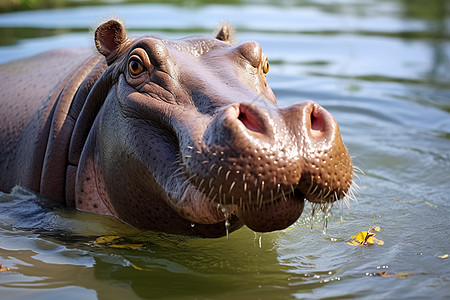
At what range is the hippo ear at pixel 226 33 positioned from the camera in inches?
218

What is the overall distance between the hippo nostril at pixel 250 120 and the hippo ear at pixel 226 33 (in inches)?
75.7

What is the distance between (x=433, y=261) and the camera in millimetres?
4465

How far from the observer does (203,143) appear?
3.85 meters

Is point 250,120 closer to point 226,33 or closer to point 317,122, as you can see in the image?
point 317,122

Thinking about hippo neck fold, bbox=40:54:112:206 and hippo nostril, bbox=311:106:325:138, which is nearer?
hippo nostril, bbox=311:106:325:138

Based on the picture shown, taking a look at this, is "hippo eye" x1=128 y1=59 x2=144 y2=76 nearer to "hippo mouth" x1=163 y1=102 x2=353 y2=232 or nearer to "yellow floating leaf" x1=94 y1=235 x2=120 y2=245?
"hippo mouth" x1=163 y1=102 x2=353 y2=232

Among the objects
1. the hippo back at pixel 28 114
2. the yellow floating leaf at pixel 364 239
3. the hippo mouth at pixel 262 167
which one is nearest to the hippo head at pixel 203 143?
the hippo mouth at pixel 262 167

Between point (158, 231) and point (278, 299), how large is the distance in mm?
1245

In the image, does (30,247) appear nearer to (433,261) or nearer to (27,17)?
(433,261)

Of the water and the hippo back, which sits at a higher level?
the hippo back

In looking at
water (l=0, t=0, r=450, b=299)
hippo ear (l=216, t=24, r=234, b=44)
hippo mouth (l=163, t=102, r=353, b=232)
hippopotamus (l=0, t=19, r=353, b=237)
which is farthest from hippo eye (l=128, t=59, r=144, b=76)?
hippo ear (l=216, t=24, r=234, b=44)

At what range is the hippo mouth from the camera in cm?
362

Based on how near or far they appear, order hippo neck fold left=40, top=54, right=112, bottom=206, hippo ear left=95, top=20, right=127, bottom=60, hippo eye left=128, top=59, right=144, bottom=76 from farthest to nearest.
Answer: hippo neck fold left=40, top=54, right=112, bottom=206 → hippo ear left=95, top=20, right=127, bottom=60 → hippo eye left=128, top=59, right=144, bottom=76

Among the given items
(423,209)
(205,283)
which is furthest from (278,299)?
(423,209)
